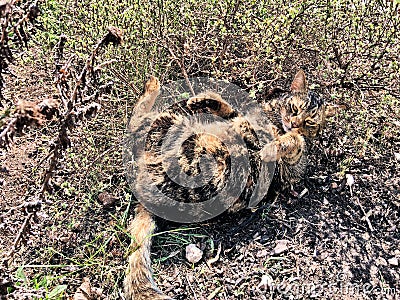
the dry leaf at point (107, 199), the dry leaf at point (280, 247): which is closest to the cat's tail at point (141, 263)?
the dry leaf at point (107, 199)

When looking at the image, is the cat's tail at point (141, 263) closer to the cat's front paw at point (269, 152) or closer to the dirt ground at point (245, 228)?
the dirt ground at point (245, 228)

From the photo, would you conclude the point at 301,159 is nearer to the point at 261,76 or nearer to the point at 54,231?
the point at 261,76

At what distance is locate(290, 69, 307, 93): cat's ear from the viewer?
136 inches

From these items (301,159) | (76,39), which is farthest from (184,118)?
(76,39)

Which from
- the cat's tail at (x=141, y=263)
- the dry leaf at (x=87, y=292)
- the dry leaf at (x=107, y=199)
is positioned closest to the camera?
the cat's tail at (x=141, y=263)

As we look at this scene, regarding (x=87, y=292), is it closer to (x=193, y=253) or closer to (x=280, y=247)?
(x=193, y=253)

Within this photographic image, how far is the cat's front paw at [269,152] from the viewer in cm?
320

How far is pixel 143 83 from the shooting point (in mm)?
3807

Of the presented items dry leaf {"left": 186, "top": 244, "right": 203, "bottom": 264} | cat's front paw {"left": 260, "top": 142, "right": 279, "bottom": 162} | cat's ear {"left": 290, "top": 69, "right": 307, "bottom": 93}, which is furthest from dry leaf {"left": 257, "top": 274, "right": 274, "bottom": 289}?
cat's ear {"left": 290, "top": 69, "right": 307, "bottom": 93}

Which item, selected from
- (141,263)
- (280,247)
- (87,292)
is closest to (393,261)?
(280,247)

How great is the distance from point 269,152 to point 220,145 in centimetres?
35

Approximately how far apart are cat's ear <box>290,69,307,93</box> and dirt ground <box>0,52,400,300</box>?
1.08 feet

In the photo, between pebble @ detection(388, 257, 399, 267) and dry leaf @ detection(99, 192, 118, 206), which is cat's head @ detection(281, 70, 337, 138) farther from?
dry leaf @ detection(99, 192, 118, 206)

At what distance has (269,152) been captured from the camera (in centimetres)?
321
